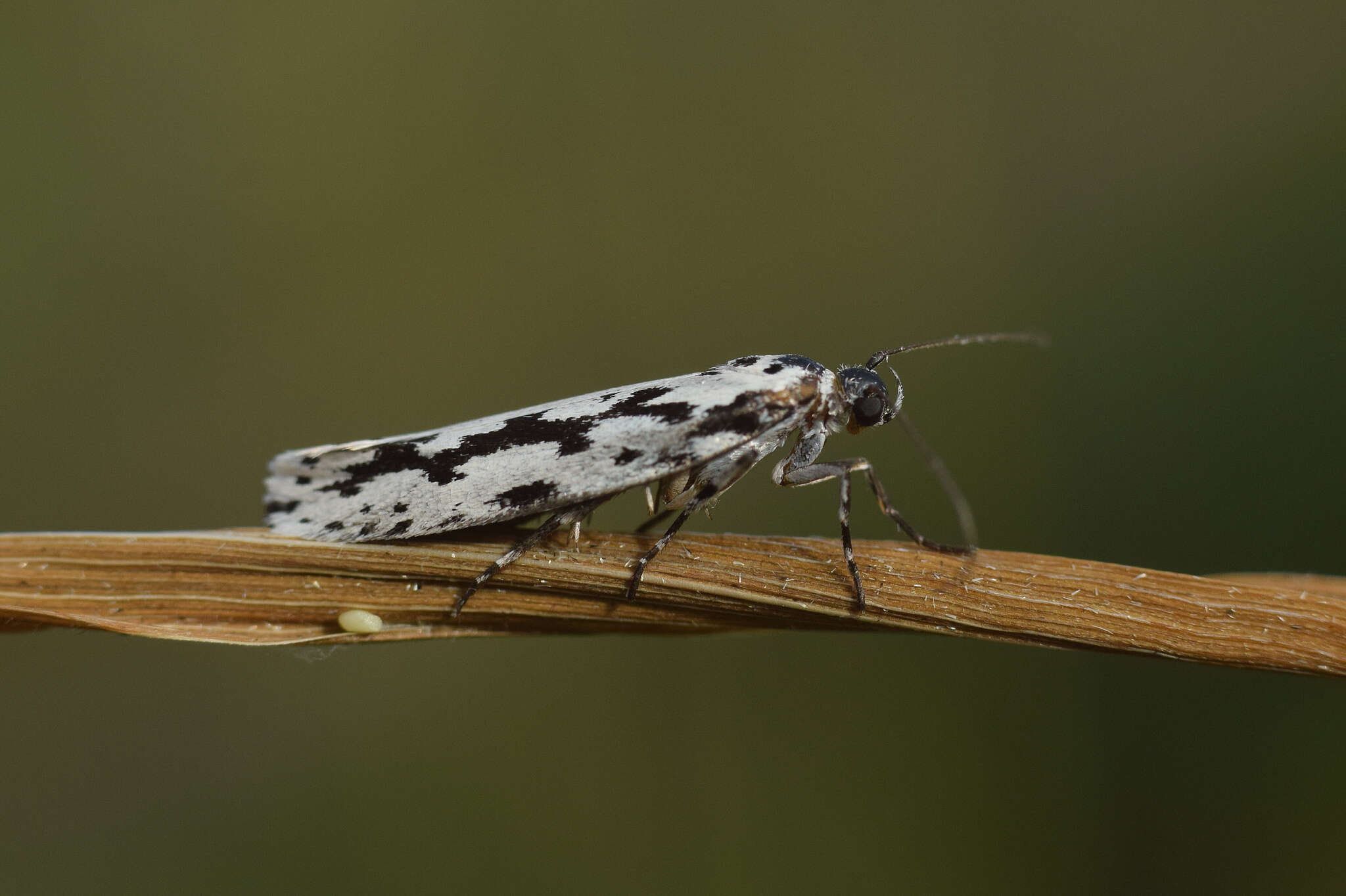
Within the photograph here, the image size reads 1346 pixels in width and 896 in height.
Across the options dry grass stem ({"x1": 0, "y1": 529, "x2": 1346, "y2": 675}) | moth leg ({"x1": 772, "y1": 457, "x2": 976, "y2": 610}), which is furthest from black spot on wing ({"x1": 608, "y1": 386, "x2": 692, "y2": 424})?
dry grass stem ({"x1": 0, "y1": 529, "x2": 1346, "y2": 675})

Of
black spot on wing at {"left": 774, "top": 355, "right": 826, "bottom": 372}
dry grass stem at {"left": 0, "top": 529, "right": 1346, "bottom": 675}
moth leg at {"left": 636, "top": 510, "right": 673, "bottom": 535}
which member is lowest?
dry grass stem at {"left": 0, "top": 529, "right": 1346, "bottom": 675}

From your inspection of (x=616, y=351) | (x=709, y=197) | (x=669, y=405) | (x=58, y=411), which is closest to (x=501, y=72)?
(x=709, y=197)

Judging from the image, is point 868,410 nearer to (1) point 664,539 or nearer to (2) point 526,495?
(1) point 664,539

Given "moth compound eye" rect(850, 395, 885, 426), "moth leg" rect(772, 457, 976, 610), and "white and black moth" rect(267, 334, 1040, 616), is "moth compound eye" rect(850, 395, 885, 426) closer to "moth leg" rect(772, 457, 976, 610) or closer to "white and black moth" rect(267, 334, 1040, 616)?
"white and black moth" rect(267, 334, 1040, 616)

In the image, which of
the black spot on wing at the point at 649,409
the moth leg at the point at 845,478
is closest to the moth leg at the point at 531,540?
the black spot on wing at the point at 649,409

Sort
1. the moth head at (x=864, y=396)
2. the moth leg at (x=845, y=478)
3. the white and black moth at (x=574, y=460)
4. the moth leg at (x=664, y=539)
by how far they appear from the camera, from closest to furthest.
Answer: the moth leg at (x=664, y=539), the white and black moth at (x=574, y=460), the moth leg at (x=845, y=478), the moth head at (x=864, y=396)

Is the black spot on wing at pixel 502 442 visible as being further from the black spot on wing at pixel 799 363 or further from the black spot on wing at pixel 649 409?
the black spot on wing at pixel 799 363

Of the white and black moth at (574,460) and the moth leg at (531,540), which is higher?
the white and black moth at (574,460)

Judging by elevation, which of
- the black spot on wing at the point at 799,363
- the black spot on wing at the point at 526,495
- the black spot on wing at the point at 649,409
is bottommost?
the black spot on wing at the point at 526,495

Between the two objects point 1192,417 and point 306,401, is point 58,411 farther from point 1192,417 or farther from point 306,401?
point 1192,417
